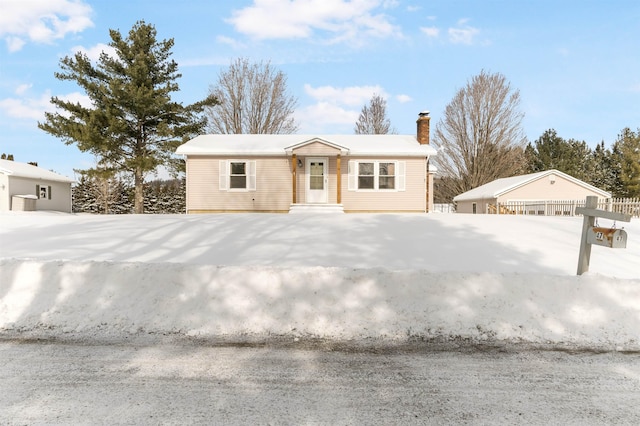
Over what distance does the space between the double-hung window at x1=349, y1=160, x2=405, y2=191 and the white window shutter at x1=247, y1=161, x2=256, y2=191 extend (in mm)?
4531

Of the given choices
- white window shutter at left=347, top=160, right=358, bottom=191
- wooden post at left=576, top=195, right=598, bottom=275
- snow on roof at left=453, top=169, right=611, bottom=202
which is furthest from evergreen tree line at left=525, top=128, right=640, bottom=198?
wooden post at left=576, top=195, right=598, bottom=275

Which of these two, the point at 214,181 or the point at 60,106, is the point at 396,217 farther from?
the point at 60,106

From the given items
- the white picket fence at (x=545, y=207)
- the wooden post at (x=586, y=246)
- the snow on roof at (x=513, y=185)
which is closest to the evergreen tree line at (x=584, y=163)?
the snow on roof at (x=513, y=185)

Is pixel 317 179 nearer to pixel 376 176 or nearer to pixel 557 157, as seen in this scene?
pixel 376 176

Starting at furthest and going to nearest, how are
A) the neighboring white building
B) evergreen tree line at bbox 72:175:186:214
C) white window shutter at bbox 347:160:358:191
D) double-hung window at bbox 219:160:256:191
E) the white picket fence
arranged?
evergreen tree line at bbox 72:175:186:214 → the neighboring white building → the white picket fence → double-hung window at bbox 219:160:256:191 → white window shutter at bbox 347:160:358:191

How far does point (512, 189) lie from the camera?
77.4 feet

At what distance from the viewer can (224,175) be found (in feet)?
55.7

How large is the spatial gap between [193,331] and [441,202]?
39.8 metres

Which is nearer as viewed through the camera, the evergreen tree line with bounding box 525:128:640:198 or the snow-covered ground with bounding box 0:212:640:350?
the snow-covered ground with bounding box 0:212:640:350

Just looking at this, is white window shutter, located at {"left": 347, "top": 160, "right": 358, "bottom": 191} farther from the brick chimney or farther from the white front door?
the brick chimney

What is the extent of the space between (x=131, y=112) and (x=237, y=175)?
9.93m

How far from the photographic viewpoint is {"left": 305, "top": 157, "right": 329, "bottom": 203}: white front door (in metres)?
16.7

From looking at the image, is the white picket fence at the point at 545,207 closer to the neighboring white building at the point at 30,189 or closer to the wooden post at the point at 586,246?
the wooden post at the point at 586,246

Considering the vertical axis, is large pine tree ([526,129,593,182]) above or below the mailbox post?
above
